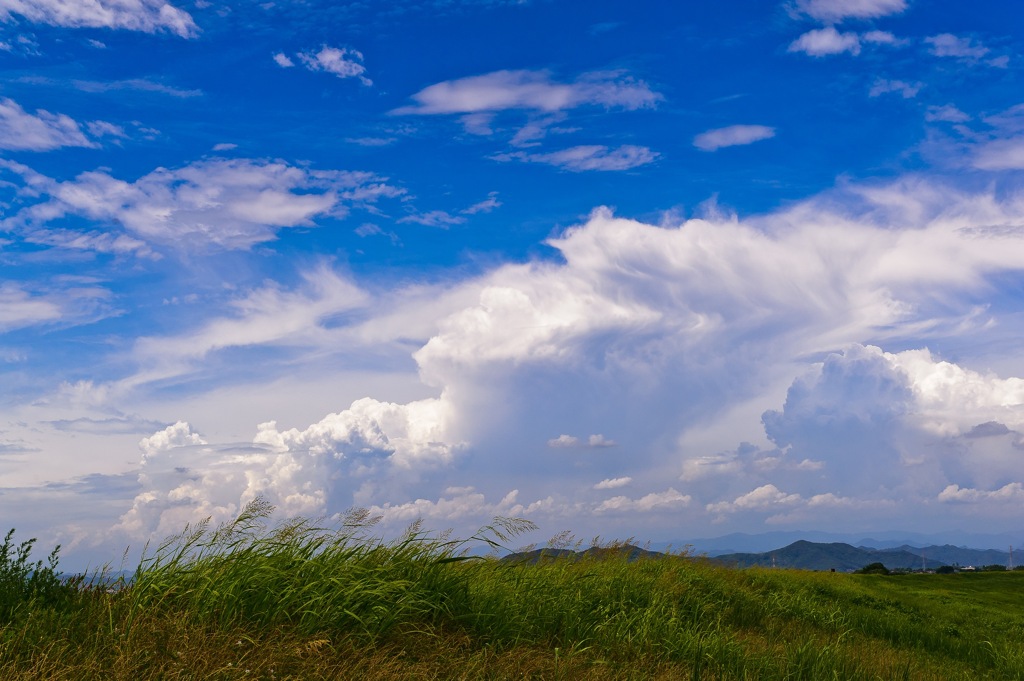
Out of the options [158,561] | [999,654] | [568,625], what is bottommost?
[999,654]

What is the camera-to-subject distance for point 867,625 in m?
19.7

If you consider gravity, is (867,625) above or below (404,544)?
below

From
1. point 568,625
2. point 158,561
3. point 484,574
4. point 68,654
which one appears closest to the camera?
point 68,654

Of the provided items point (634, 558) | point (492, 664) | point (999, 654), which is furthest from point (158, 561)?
point (999, 654)

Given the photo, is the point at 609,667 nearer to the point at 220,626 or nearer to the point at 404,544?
the point at 404,544

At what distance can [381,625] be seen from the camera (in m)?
9.16

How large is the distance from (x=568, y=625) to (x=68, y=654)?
6462mm

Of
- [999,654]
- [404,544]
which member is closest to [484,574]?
[404,544]

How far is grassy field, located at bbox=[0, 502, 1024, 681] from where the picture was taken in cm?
759

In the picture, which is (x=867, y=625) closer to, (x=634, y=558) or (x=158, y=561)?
(x=634, y=558)

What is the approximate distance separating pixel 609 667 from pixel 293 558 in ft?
14.1

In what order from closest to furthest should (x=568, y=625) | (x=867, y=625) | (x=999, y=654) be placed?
(x=568, y=625)
(x=999, y=654)
(x=867, y=625)

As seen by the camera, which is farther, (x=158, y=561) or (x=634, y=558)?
(x=634, y=558)

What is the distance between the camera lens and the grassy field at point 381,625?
7590 millimetres
